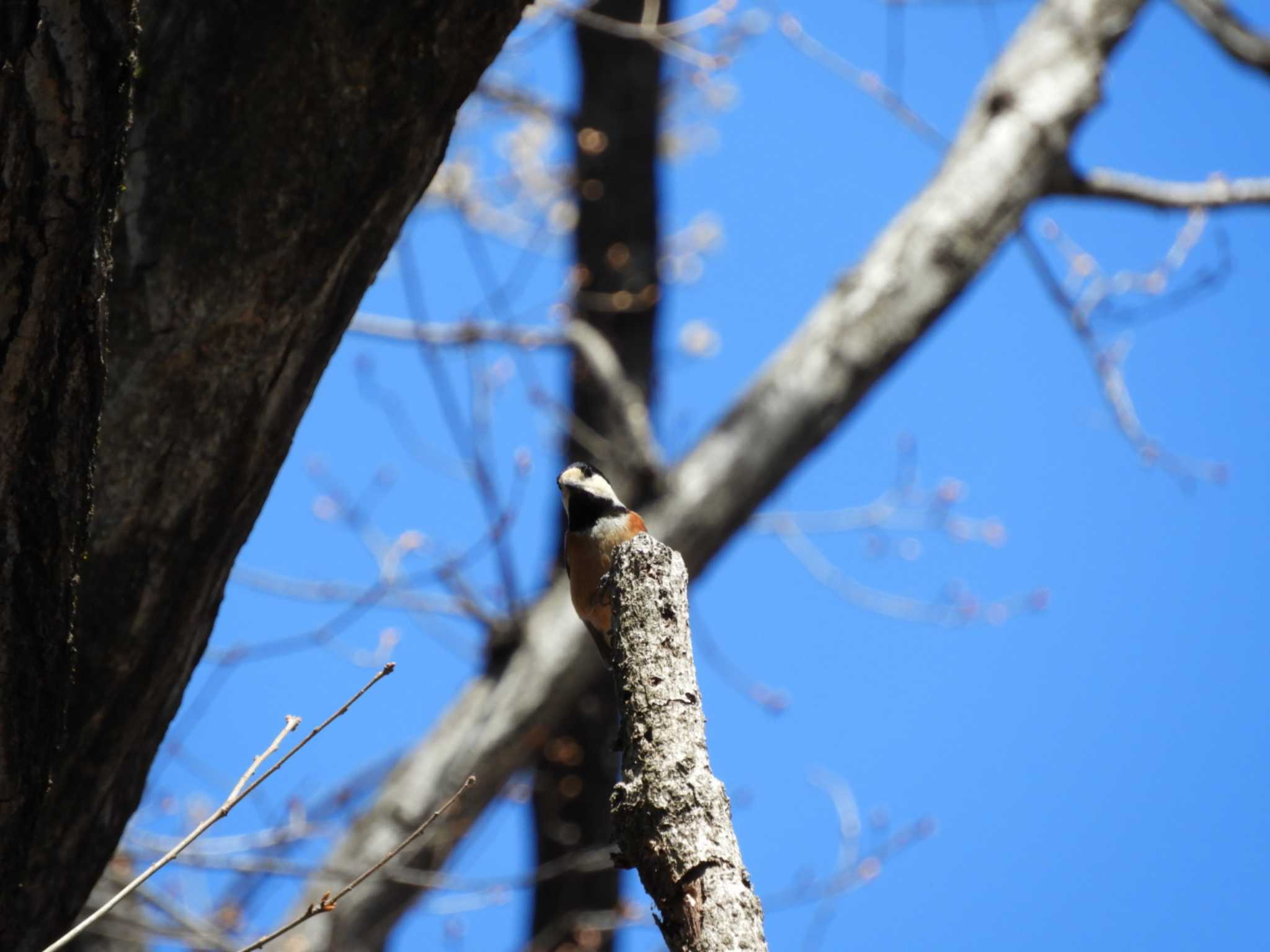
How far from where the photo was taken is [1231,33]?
583 centimetres

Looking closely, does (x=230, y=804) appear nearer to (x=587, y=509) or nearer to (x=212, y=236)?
(x=212, y=236)

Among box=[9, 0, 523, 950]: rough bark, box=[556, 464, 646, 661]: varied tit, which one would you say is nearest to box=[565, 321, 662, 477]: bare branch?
box=[556, 464, 646, 661]: varied tit

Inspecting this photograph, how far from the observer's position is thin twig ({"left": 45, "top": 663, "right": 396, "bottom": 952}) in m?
1.42

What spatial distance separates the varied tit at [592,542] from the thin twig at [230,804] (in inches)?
55.2

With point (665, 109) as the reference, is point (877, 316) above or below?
below

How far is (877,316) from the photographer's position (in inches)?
191

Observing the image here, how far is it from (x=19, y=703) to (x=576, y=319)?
182 inches

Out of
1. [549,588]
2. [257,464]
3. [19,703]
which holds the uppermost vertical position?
[549,588]

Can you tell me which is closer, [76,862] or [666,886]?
[666,886]

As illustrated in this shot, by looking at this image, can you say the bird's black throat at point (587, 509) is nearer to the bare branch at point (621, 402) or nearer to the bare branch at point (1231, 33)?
the bare branch at point (621, 402)

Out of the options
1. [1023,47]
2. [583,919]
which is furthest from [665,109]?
[583,919]

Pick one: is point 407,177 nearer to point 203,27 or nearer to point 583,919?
point 203,27

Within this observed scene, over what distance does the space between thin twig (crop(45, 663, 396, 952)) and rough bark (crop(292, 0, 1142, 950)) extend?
8.94ft

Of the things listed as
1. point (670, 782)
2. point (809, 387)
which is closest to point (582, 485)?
point (809, 387)
